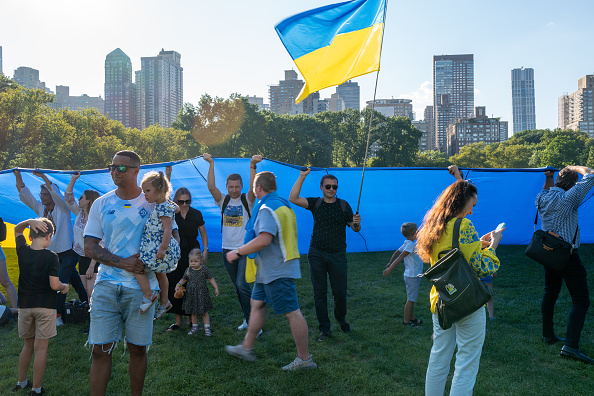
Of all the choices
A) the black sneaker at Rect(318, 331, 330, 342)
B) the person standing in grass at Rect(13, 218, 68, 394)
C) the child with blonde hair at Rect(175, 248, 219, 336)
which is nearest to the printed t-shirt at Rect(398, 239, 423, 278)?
the black sneaker at Rect(318, 331, 330, 342)

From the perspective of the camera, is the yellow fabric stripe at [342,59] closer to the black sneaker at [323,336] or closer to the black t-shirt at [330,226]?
Answer: the black t-shirt at [330,226]

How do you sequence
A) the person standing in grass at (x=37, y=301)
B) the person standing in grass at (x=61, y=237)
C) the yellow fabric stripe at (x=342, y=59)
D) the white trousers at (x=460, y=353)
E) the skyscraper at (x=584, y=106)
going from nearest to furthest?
the white trousers at (x=460, y=353) → the person standing in grass at (x=37, y=301) → the yellow fabric stripe at (x=342, y=59) → the person standing in grass at (x=61, y=237) → the skyscraper at (x=584, y=106)

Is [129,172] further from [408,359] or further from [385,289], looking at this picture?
[385,289]

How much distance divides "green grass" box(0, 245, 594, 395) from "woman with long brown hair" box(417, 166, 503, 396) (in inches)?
35.6

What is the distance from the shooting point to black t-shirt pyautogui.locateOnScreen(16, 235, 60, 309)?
363 centimetres

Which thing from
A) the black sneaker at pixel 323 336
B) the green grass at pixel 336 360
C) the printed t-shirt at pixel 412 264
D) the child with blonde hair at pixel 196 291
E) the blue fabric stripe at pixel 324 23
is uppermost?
the blue fabric stripe at pixel 324 23

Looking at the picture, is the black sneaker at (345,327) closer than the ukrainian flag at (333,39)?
No

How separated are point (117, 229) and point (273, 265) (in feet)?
4.79

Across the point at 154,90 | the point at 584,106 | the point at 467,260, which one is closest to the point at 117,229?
the point at 467,260

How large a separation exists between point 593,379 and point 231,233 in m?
3.84

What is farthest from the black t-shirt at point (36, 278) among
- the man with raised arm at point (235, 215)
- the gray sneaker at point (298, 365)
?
the gray sneaker at point (298, 365)

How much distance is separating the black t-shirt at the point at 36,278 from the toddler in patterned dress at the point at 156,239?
4.05 feet

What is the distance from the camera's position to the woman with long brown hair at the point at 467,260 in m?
2.84

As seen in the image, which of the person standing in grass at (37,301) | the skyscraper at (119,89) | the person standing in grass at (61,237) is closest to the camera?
the person standing in grass at (37,301)
